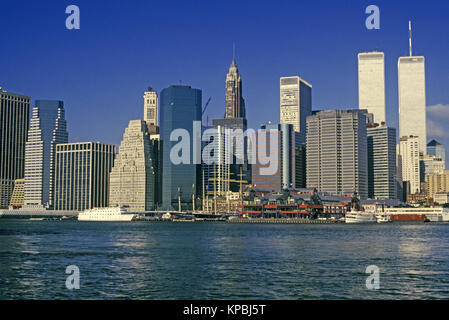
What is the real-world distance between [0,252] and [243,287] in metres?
47.6

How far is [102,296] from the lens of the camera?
138 feet
